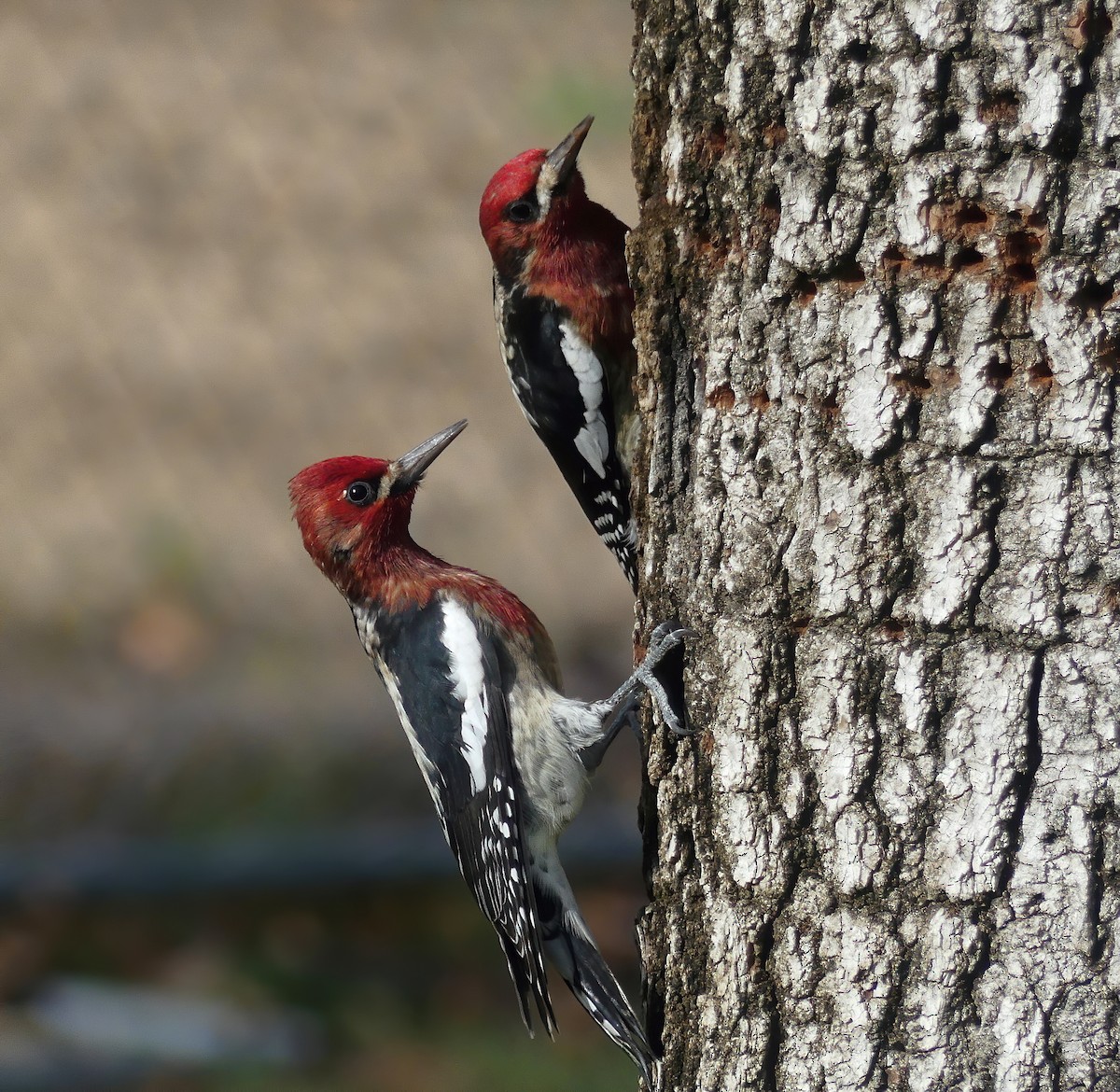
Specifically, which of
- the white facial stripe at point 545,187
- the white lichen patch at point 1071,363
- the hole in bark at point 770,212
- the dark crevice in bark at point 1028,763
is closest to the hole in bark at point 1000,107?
the white lichen patch at point 1071,363

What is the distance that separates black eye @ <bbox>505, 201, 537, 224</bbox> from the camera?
338cm

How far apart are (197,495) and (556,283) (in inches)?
155

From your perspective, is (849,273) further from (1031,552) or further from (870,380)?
(1031,552)

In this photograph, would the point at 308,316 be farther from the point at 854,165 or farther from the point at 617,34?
the point at 854,165

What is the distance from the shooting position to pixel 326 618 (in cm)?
650

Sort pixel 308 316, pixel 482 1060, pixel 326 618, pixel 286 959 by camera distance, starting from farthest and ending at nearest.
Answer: pixel 308 316 → pixel 326 618 → pixel 286 959 → pixel 482 1060

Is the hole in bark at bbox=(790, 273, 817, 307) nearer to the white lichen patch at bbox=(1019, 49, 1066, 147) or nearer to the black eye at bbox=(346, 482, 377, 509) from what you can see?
the white lichen patch at bbox=(1019, 49, 1066, 147)

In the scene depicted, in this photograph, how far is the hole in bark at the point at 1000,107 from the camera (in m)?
2.01

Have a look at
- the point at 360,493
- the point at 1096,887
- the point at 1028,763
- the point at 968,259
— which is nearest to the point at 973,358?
the point at 968,259

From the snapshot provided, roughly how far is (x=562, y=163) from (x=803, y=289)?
125 cm

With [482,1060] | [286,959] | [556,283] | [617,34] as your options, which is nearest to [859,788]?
[556,283]

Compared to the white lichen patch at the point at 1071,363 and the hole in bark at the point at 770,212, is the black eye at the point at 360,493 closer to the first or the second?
the hole in bark at the point at 770,212

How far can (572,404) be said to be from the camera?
11.0 feet

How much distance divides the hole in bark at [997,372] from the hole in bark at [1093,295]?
136 mm
